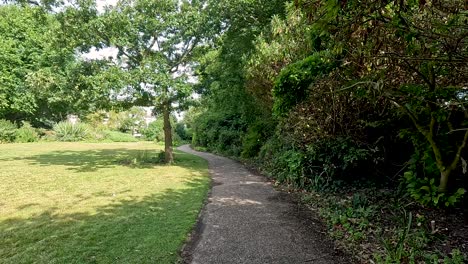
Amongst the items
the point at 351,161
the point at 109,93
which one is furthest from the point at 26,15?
the point at 351,161

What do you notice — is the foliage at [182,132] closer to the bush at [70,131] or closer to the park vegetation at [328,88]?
the bush at [70,131]

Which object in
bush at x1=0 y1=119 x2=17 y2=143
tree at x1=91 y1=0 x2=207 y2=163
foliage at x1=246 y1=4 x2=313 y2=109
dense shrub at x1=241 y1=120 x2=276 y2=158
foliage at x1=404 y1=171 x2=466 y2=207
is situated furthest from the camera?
bush at x1=0 y1=119 x2=17 y2=143

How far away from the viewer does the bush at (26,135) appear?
64.7 feet

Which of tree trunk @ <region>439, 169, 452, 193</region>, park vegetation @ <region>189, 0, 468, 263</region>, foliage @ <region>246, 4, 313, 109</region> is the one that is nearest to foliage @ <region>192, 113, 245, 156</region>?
park vegetation @ <region>189, 0, 468, 263</region>

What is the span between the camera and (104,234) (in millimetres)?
3758

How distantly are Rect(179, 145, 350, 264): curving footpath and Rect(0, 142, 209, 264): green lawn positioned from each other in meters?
0.29

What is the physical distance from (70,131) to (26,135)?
3190 millimetres

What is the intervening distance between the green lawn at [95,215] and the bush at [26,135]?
46.7ft

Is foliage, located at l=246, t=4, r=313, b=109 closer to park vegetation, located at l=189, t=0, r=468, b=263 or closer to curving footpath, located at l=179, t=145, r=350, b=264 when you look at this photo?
park vegetation, located at l=189, t=0, r=468, b=263

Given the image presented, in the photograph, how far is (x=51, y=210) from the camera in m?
Answer: 4.80

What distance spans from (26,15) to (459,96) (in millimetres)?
27559

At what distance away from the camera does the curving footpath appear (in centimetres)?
325

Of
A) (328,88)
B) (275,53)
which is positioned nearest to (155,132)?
(275,53)

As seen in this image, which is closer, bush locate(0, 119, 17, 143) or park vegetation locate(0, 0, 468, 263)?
park vegetation locate(0, 0, 468, 263)
